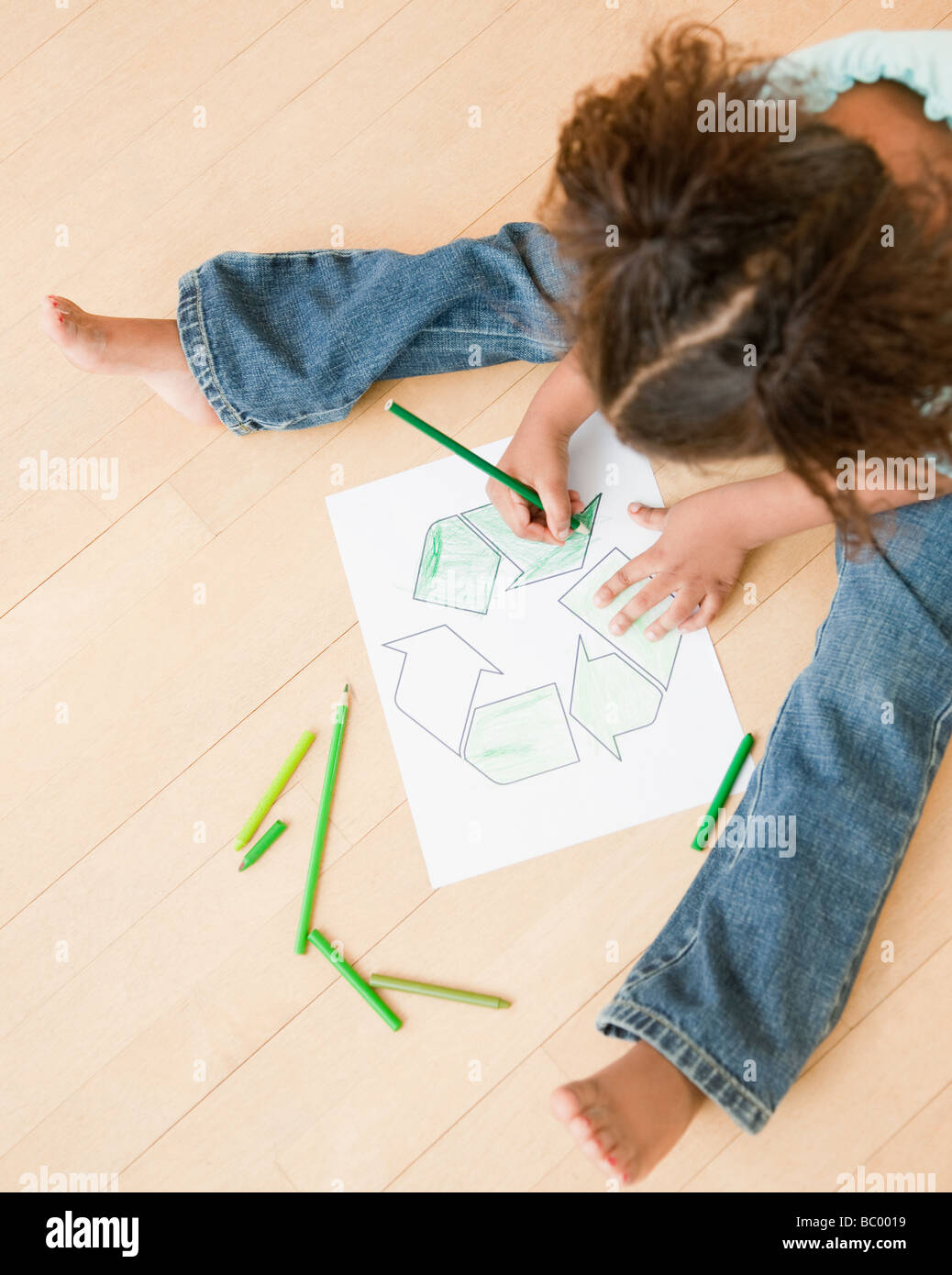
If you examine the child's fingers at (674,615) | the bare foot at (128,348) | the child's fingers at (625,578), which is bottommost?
the child's fingers at (674,615)

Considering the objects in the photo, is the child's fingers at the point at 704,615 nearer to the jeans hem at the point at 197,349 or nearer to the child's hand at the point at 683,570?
the child's hand at the point at 683,570

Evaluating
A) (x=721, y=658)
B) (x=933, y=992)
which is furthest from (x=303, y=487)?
(x=933, y=992)

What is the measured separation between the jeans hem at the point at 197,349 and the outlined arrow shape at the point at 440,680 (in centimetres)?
21

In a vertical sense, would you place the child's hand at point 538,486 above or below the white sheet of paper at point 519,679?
above

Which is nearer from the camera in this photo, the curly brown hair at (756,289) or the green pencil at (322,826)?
the curly brown hair at (756,289)

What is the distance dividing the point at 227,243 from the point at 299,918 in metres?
0.53

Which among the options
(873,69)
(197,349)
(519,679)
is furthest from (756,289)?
(197,349)

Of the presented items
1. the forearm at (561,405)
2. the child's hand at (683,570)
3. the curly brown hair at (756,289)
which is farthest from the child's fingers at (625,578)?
the curly brown hair at (756,289)

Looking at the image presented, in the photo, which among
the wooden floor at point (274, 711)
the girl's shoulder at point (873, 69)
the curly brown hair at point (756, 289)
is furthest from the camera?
the wooden floor at point (274, 711)

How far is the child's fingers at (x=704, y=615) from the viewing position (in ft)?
2.33

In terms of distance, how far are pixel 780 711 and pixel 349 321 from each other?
42cm

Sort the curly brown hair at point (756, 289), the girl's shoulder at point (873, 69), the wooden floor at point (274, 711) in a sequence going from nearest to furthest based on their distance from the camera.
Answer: the curly brown hair at point (756, 289), the girl's shoulder at point (873, 69), the wooden floor at point (274, 711)

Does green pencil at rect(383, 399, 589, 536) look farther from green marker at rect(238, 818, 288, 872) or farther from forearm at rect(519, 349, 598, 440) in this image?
green marker at rect(238, 818, 288, 872)

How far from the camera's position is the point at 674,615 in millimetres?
709
